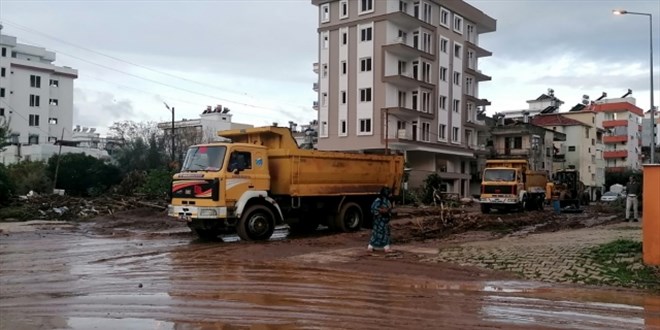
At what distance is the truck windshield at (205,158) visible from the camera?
17.2 m

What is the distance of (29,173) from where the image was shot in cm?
3825

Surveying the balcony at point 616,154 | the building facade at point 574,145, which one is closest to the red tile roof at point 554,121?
the building facade at point 574,145

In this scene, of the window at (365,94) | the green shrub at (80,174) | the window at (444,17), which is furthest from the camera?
the window at (444,17)

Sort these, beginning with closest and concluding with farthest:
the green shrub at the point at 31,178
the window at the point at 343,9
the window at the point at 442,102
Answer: the green shrub at the point at 31,178 < the window at the point at 343,9 < the window at the point at 442,102

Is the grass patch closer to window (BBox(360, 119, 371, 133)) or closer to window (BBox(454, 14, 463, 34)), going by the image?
window (BBox(360, 119, 371, 133))

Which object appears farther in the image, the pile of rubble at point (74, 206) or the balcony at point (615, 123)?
the balcony at point (615, 123)

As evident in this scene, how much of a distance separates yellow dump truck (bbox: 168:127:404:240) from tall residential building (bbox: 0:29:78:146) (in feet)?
203

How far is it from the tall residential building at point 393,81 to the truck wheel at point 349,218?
28720 mm

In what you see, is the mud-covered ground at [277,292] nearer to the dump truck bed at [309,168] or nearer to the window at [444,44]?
the dump truck bed at [309,168]

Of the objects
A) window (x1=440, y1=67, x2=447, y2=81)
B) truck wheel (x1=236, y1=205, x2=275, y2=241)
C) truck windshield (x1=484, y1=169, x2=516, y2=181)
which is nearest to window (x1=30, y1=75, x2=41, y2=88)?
window (x1=440, y1=67, x2=447, y2=81)

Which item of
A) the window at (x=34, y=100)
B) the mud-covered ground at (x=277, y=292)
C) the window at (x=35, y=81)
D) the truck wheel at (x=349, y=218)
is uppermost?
the window at (x=35, y=81)

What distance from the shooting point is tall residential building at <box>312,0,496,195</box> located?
5312cm

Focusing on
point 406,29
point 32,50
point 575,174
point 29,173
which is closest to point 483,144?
point 406,29

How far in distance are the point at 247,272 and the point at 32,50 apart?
270 ft
